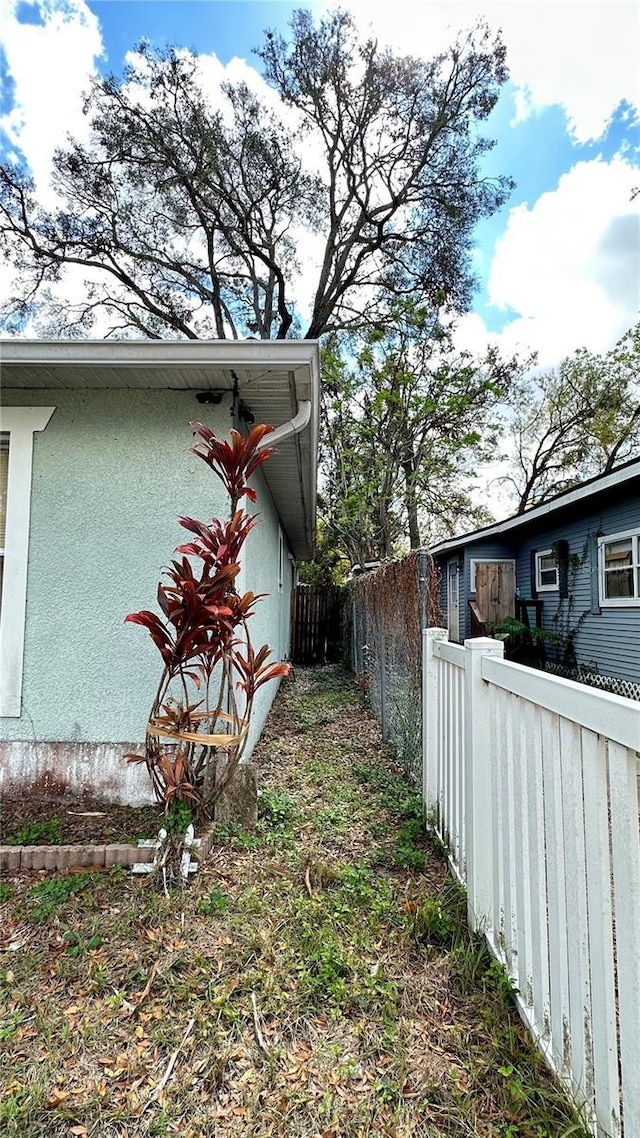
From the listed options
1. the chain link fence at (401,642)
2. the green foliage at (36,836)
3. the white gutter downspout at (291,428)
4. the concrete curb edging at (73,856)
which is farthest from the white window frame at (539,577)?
the green foliage at (36,836)

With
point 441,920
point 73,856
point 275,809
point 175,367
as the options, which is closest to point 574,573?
point 275,809

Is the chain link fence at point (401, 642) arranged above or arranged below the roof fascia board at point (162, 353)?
below

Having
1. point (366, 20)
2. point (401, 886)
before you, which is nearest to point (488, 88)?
point (366, 20)

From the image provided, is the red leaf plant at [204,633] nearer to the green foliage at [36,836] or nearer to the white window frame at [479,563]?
the green foliage at [36,836]

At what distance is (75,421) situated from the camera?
353 cm

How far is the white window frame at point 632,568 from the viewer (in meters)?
7.59

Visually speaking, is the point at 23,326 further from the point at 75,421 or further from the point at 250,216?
the point at 75,421

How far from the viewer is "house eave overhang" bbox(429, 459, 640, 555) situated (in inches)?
280

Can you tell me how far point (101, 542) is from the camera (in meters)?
3.49

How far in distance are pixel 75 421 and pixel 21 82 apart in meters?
5.50

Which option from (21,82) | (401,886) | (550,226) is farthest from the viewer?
(550,226)

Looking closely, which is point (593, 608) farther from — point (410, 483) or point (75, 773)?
point (75, 773)

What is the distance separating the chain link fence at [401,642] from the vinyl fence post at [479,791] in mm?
1393

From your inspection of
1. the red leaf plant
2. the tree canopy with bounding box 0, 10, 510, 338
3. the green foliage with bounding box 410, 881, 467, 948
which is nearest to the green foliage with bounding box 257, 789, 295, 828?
the red leaf plant
